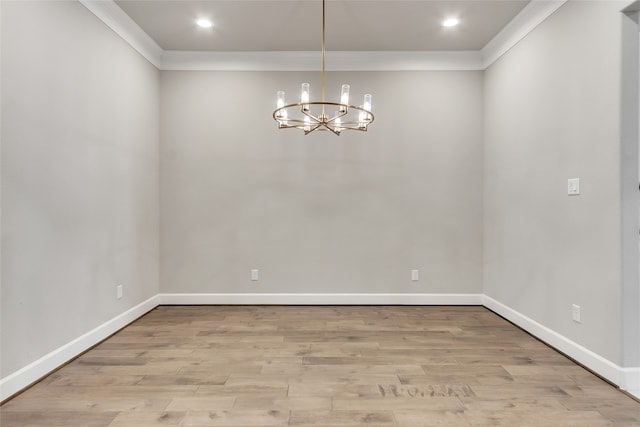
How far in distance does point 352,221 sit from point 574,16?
266 cm

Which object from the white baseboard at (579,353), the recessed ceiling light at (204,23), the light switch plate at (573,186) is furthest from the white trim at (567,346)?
the recessed ceiling light at (204,23)

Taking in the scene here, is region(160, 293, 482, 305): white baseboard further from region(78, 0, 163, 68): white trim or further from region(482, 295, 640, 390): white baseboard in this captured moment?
region(78, 0, 163, 68): white trim

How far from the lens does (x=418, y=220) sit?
411 cm

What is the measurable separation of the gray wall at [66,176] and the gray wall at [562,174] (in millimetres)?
3759

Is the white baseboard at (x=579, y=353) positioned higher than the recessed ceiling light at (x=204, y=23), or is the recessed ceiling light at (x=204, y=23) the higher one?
the recessed ceiling light at (x=204, y=23)

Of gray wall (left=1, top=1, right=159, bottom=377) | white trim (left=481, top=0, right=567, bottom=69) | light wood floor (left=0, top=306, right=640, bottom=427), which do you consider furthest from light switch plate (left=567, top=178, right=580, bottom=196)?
gray wall (left=1, top=1, right=159, bottom=377)

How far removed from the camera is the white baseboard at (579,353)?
218cm

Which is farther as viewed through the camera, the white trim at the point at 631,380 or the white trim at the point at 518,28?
the white trim at the point at 518,28

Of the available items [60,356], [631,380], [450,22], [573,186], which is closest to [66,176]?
[60,356]

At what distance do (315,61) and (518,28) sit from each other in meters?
2.08

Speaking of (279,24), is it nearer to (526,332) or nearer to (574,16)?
(574,16)

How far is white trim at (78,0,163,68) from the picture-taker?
2928 millimetres

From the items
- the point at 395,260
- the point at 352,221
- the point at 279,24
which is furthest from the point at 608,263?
the point at 279,24

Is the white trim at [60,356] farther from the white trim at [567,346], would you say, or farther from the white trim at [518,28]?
the white trim at [518,28]
